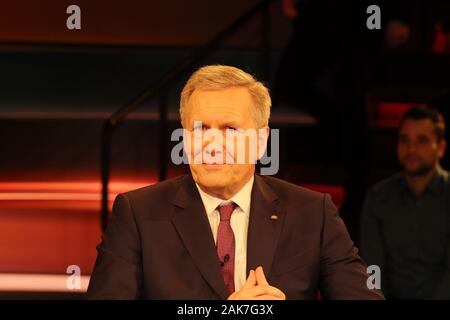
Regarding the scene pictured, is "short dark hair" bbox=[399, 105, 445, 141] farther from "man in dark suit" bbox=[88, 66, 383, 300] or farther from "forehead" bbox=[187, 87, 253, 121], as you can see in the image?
"forehead" bbox=[187, 87, 253, 121]

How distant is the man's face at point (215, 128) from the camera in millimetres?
2113

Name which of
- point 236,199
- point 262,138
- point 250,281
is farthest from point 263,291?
point 262,138

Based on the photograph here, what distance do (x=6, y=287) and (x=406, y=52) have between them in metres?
2.96

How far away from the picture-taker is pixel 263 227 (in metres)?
2.20

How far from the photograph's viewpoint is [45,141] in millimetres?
7590

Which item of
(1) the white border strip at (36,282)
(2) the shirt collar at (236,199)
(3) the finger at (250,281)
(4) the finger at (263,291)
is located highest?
(2) the shirt collar at (236,199)

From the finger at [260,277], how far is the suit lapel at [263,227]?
0.17ft

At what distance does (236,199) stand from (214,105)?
0.24 metres

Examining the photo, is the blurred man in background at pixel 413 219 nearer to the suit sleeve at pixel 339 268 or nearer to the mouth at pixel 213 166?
the suit sleeve at pixel 339 268

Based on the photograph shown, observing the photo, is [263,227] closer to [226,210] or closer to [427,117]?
[226,210]

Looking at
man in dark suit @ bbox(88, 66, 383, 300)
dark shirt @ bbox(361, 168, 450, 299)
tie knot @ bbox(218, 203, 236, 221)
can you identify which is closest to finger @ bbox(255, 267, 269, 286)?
man in dark suit @ bbox(88, 66, 383, 300)

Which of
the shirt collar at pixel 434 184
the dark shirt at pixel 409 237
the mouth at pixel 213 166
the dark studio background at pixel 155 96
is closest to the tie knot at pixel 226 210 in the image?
the mouth at pixel 213 166
